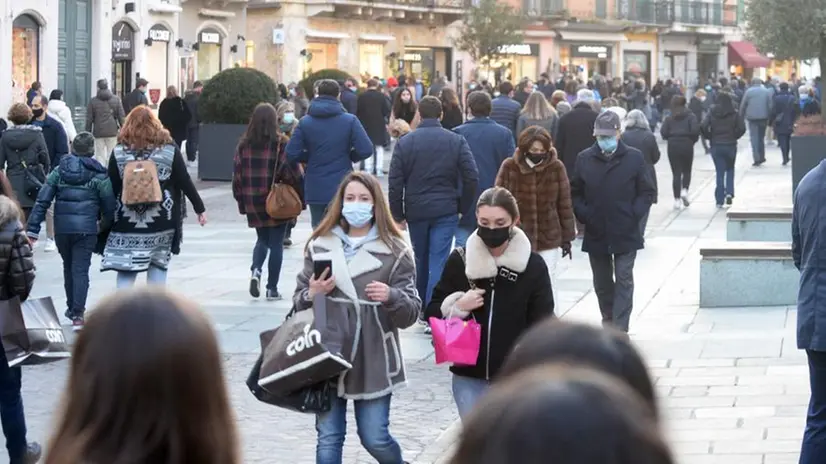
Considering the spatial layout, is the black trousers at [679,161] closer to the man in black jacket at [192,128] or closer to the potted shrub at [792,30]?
the potted shrub at [792,30]

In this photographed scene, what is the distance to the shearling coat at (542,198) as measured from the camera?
37.0ft

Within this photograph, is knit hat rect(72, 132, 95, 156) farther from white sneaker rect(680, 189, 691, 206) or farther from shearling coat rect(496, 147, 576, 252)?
white sneaker rect(680, 189, 691, 206)

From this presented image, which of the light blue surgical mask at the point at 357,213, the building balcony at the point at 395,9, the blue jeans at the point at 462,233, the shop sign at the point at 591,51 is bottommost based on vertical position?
the blue jeans at the point at 462,233

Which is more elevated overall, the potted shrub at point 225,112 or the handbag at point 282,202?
the potted shrub at point 225,112

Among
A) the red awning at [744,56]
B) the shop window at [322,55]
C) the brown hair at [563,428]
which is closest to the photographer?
the brown hair at [563,428]

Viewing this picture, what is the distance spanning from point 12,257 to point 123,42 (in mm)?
30545

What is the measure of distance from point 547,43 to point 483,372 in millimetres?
58020

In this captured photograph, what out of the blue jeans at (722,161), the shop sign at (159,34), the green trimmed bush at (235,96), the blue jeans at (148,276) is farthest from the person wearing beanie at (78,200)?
the shop sign at (159,34)

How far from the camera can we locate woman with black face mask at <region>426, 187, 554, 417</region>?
709cm

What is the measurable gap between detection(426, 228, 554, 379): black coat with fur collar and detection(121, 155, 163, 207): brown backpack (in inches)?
168

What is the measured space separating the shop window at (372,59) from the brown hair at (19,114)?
3572 cm

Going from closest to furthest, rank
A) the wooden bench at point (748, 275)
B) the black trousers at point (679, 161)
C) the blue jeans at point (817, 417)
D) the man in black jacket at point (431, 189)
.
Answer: the blue jeans at point (817, 417)
the man in black jacket at point (431, 189)
the wooden bench at point (748, 275)
the black trousers at point (679, 161)

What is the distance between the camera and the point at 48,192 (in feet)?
38.5

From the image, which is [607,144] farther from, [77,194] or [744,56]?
[744,56]
